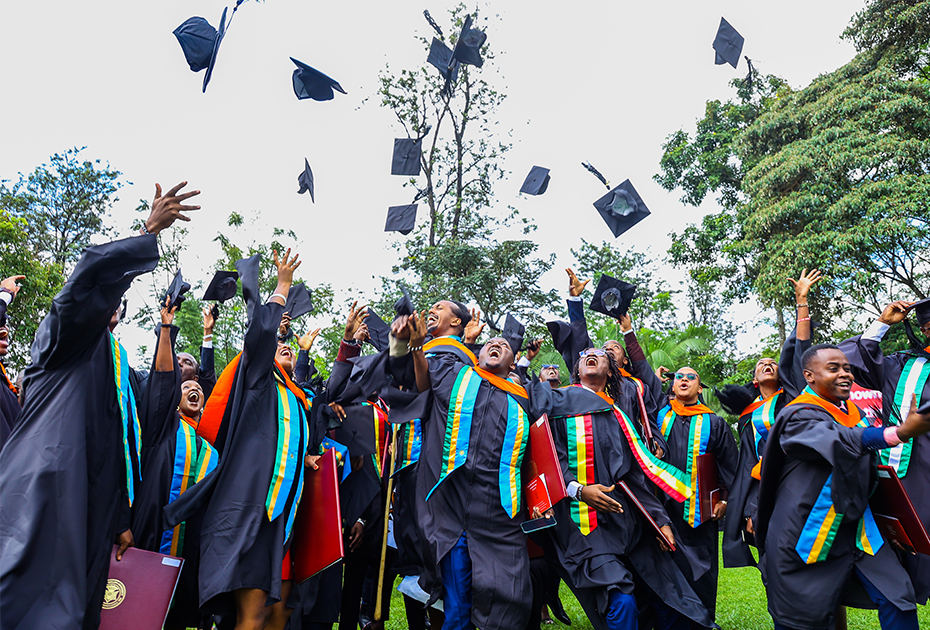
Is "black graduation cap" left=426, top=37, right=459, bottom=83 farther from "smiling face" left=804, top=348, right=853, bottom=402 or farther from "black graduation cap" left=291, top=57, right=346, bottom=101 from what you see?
"smiling face" left=804, top=348, right=853, bottom=402

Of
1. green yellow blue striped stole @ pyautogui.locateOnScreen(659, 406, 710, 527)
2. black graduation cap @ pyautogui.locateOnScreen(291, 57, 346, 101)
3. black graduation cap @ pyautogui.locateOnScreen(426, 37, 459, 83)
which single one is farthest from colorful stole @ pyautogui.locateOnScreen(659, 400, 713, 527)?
black graduation cap @ pyautogui.locateOnScreen(426, 37, 459, 83)

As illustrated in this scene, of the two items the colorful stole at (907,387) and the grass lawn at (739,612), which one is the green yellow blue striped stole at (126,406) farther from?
the colorful stole at (907,387)

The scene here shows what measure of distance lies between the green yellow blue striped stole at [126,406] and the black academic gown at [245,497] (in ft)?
1.04

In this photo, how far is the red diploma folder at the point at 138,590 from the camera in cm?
321

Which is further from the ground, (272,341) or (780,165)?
(780,165)

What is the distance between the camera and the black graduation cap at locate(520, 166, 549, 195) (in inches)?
370

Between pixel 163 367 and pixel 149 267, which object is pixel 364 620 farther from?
pixel 149 267

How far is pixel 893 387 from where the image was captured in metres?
5.07

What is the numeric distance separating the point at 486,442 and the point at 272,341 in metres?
1.39

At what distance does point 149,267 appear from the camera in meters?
3.15

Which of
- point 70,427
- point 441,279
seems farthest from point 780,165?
point 70,427

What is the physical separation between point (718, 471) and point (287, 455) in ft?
11.5

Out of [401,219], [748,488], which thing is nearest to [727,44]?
[401,219]

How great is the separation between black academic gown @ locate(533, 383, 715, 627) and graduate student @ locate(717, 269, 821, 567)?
2.76 feet
